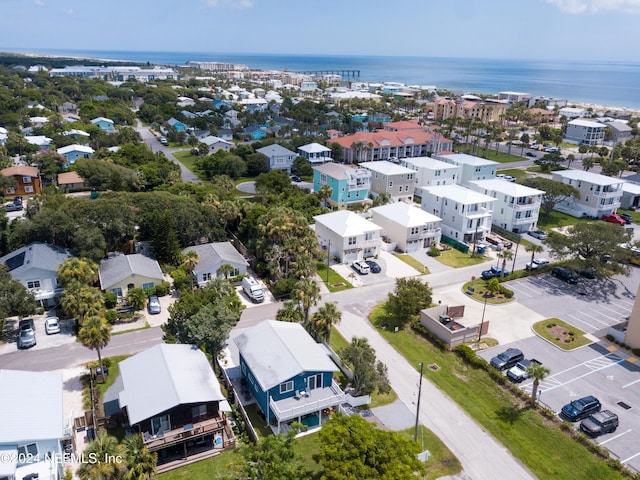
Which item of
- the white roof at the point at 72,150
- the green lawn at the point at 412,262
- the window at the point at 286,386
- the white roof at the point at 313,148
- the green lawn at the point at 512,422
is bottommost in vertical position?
the green lawn at the point at 512,422

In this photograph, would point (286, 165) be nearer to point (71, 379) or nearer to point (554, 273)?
point (554, 273)

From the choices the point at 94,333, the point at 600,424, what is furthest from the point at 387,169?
the point at 94,333

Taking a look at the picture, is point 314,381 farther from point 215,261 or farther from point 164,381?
point 215,261

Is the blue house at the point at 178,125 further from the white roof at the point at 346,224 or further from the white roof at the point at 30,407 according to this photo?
the white roof at the point at 30,407

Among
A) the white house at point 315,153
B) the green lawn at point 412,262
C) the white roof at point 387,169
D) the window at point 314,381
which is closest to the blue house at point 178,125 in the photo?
the white house at point 315,153

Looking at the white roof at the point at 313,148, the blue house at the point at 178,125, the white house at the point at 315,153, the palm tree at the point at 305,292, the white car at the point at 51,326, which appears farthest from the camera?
the blue house at the point at 178,125

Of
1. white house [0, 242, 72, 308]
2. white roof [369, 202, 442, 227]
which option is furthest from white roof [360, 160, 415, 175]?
white house [0, 242, 72, 308]
